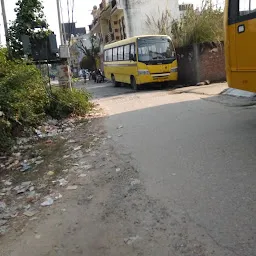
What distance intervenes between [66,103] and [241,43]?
252 inches

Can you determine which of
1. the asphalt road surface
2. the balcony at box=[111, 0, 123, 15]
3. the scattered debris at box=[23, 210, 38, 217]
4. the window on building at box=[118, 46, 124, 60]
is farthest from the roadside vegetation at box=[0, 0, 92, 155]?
the balcony at box=[111, 0, 123, 15]

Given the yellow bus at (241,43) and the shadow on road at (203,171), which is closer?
the shadow on road at (203,171)

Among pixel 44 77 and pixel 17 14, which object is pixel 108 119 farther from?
pixel 17 14

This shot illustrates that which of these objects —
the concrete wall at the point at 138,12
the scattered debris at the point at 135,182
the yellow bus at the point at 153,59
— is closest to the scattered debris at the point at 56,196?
the scattered debris at the point at 135,182

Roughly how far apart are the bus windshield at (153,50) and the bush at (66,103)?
6581mm

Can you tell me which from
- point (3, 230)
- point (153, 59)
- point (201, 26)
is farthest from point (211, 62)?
point (3, 230)

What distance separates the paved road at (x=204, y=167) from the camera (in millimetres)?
3248

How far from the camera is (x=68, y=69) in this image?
42.0 feet

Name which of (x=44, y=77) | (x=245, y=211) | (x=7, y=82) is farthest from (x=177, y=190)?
(x=44, y=77)

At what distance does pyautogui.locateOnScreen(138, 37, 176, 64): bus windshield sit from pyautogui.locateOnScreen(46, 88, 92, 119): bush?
6581 mm

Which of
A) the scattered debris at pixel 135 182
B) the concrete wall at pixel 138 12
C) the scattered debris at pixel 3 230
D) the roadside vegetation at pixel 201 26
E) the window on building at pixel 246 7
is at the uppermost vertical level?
the concrete wall at pixel 138 12

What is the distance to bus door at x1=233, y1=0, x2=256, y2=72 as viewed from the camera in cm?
573

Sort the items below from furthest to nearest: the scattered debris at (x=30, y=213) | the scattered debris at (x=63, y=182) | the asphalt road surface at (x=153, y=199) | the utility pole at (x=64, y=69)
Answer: the utility pole at (x=64, y=69), the scattered debris at (x=63, y=182), the scattered debris at (x=30, y=213), the asphalt road surface at (x=153, y=199)

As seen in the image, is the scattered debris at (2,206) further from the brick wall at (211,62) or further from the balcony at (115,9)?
the balcony at (115,9)
